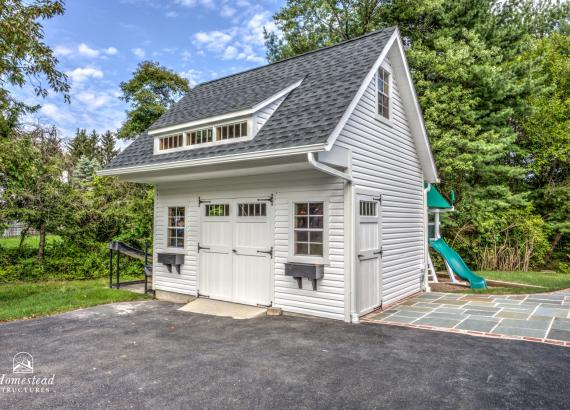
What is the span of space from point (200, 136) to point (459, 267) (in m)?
6.89

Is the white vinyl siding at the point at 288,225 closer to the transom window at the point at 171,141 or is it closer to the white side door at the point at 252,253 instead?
the white side door at the point at 252,253

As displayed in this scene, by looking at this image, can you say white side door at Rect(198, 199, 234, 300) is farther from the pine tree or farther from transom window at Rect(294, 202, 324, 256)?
the pine tree

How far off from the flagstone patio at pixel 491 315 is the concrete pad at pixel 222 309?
1.86m

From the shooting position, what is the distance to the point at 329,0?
15.1 m

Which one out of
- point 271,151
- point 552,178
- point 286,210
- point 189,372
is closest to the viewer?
point 189,372

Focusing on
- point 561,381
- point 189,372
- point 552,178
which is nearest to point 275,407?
point 189,372

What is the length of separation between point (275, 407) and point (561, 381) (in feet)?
8.96

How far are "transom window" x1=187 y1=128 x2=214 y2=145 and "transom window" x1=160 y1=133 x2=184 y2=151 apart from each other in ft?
0.85

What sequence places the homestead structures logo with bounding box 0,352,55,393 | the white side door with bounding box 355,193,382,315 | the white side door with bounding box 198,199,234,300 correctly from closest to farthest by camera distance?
the homestead structures logo with bounding box 0,352,55,393 → the white side door with bounding box 355,193,382,315 → the white side door with bounding box 198,199,234,300

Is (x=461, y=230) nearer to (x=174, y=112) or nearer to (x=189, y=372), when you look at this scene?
(x=174, y=112)

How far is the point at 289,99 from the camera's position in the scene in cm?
686

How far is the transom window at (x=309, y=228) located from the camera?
5.94 meters

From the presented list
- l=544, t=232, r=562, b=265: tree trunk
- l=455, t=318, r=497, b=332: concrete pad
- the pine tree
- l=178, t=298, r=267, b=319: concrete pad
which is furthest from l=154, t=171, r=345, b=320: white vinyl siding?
the pine tree

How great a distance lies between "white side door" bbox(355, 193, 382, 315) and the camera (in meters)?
5.87
